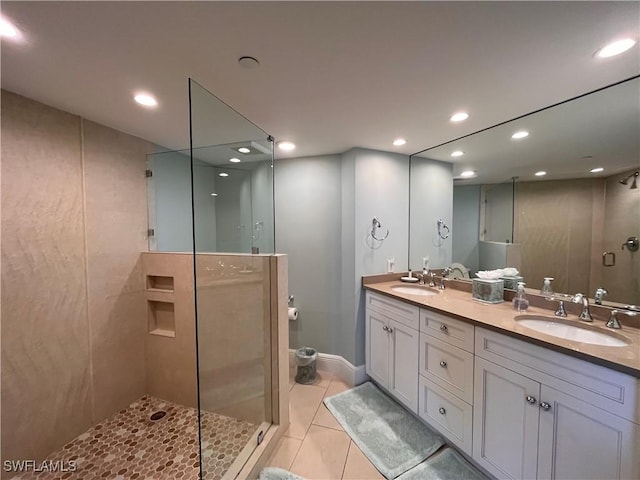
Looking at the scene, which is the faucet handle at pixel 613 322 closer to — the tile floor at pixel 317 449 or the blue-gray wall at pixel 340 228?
the blue-gray wall at pixel 340 228

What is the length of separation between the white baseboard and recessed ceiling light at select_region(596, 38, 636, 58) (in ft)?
8.68

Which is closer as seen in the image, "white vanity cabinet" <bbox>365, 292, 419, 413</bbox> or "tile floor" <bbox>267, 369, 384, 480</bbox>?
"tile floor" <bbox>267, 369, 384, 480</bbox>

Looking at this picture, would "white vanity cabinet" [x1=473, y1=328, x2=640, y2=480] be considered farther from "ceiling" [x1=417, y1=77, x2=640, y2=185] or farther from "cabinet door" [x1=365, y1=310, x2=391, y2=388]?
"ceiling" [x1=417, y1=77, x2=640, y2=185]

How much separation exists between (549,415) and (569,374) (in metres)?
0.24

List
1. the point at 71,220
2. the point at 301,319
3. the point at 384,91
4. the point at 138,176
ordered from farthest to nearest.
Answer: the point at 301,319
the point at 138,176
the point at 71,220
the point at 384,91

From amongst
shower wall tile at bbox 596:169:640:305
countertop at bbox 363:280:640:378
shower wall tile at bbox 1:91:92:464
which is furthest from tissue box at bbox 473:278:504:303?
shower wall tile at bbox 1:91:92:464

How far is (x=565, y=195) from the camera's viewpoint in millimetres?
1739

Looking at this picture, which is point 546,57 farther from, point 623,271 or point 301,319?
point 301,319

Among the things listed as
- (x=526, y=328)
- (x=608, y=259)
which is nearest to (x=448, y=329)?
(x=526, y=328)

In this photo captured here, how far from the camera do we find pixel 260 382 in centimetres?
184

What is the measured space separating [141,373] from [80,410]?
1.51 feet

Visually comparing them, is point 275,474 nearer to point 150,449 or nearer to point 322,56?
point 150,449

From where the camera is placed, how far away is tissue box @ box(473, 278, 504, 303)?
1865mm

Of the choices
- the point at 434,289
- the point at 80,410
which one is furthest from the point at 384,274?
the point at 80,410
